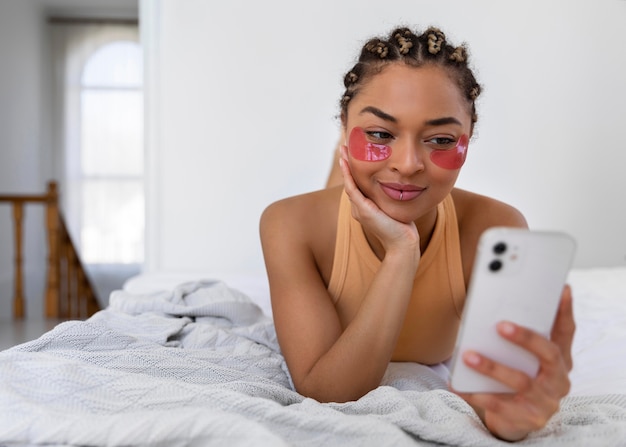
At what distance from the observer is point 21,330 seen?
3.49m

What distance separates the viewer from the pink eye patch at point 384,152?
31.8 inches

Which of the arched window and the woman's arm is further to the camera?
the arched window

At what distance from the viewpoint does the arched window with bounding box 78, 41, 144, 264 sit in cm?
606

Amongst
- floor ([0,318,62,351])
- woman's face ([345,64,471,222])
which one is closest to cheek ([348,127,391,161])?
woman's face ([345,64,471,222])

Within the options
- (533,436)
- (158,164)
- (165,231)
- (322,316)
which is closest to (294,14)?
(158,164)

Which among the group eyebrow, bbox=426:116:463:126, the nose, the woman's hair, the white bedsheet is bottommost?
the white bedsheet

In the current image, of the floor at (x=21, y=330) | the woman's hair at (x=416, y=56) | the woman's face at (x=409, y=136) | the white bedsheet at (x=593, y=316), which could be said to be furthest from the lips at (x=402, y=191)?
the floor at (x=21, y=330)

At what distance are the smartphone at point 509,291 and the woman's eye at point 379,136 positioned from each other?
30 cm

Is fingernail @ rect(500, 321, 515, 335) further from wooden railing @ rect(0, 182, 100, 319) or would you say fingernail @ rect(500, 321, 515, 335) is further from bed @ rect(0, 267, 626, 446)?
wooden railing @ rect(0, 182, 100, 319)

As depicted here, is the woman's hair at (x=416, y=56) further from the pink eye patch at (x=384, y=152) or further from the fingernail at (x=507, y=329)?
the fingernail at (x=507, y=329)

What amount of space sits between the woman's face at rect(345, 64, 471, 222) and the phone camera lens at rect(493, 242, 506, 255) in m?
0.28

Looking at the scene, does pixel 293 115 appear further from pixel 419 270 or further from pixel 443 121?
pixel 443 121

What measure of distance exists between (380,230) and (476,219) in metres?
0.24

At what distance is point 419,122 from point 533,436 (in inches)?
13.3
